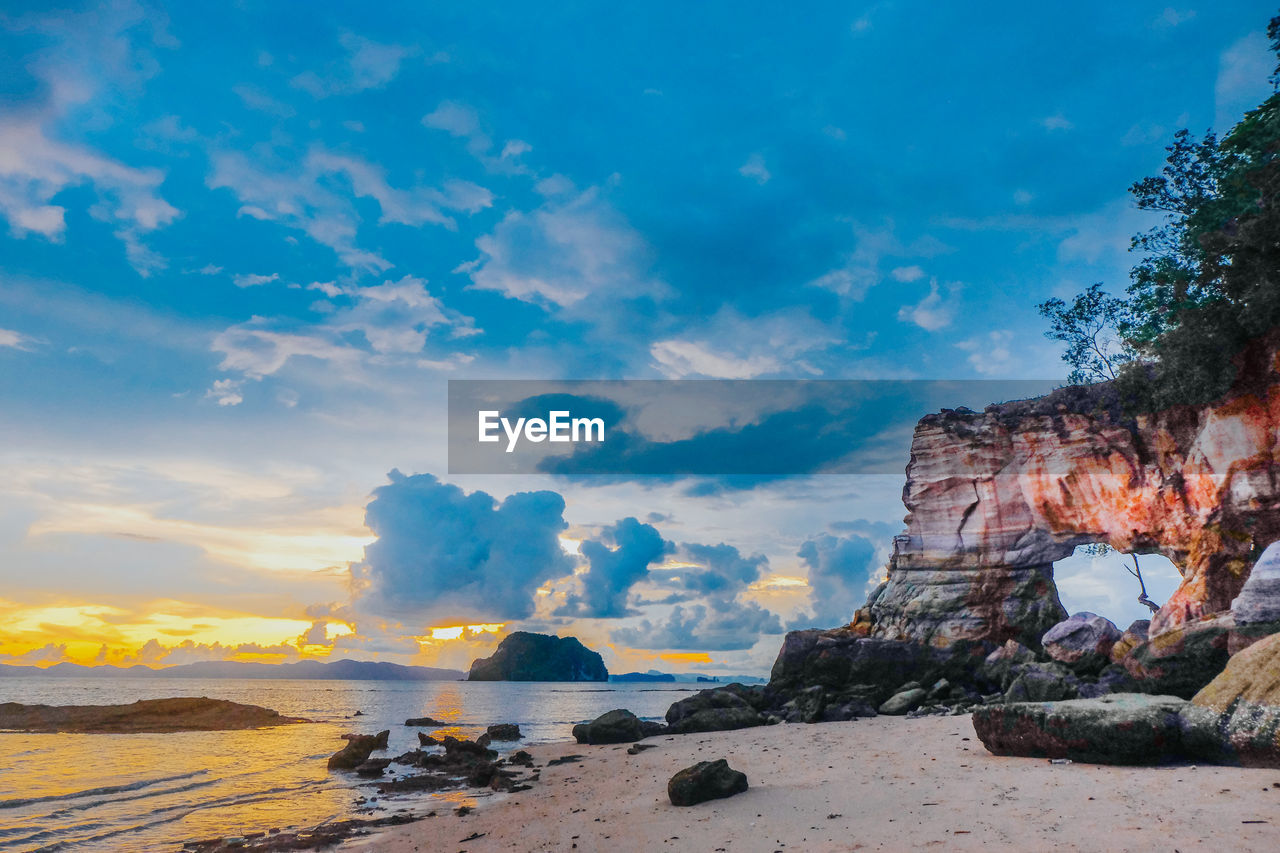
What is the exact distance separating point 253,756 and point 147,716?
16831 millimetres

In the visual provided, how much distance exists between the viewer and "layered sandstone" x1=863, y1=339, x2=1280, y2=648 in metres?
26.0

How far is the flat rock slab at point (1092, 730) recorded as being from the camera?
984 centimetres

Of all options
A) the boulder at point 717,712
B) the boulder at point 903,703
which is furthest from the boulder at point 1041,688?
the boulder at point 717,712

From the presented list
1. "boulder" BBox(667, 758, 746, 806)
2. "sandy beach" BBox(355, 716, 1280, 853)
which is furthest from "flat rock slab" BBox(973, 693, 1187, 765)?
"boulder" BBox(667, 758, 746, 806)

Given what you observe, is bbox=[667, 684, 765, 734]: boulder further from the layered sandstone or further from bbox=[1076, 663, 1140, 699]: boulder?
bbox=[1076, 663, 1140, 699]: boulder

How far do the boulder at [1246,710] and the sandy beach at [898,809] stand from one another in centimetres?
43

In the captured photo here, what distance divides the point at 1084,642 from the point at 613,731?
1848 centimetres

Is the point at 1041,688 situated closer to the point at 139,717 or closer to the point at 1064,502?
the point at 1064,502

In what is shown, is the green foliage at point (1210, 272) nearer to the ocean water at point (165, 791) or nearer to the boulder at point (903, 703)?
the boulder at point (903, 703)

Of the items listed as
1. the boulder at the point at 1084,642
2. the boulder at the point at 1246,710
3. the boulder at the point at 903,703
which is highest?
the boulder at the point at 1246,710

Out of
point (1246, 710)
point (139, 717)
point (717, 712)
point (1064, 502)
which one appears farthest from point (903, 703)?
point (139, 717)

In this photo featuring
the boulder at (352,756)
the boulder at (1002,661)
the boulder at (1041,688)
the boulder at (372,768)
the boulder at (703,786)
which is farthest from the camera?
the boulder at (1002,661)

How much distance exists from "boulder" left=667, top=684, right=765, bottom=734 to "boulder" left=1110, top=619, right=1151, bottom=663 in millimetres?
12887

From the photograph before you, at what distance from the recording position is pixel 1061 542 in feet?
115
